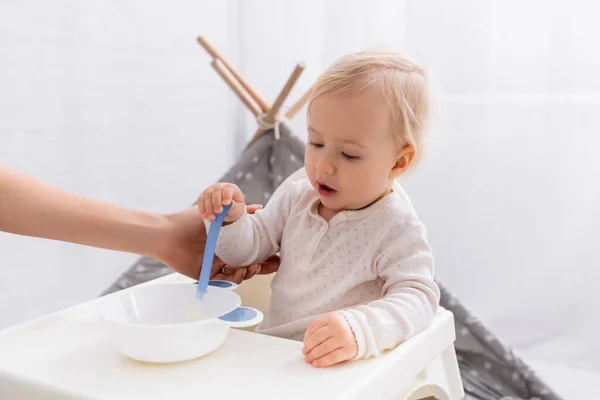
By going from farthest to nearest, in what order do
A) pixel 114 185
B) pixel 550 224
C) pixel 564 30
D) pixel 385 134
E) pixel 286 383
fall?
pixel 114 185 → pixel 550 224 → pixel 564 30 → pixel 385 134 → pixel 286 383

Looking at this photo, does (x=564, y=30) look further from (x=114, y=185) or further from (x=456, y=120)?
(x=114, y=185)

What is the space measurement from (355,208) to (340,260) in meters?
0.08

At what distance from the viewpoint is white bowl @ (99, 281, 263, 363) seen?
2.16 feet

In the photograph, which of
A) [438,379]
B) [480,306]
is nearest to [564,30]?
[480,306]

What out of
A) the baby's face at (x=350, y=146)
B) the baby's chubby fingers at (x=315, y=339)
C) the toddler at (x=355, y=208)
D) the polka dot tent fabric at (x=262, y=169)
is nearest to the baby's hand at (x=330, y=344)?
the baby's chubby fingers at (x=315, y=339)

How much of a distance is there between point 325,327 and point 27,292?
54.5 inches

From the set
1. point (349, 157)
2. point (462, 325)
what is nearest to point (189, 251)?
point (349, 157)

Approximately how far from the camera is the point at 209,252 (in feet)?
2.72

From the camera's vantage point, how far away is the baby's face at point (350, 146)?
0.85m

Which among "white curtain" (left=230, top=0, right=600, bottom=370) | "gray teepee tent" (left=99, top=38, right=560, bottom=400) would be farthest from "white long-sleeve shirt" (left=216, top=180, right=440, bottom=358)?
"white curtain" (left=230, top=0, right=600, bottom=370)

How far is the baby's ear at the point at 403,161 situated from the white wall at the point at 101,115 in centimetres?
118

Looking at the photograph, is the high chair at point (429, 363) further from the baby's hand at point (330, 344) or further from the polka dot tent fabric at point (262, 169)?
the polka dot tent fabric at point (262, 169)

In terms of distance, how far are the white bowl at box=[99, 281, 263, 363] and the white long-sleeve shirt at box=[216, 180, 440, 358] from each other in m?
0.11

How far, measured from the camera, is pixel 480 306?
6.16 feet
